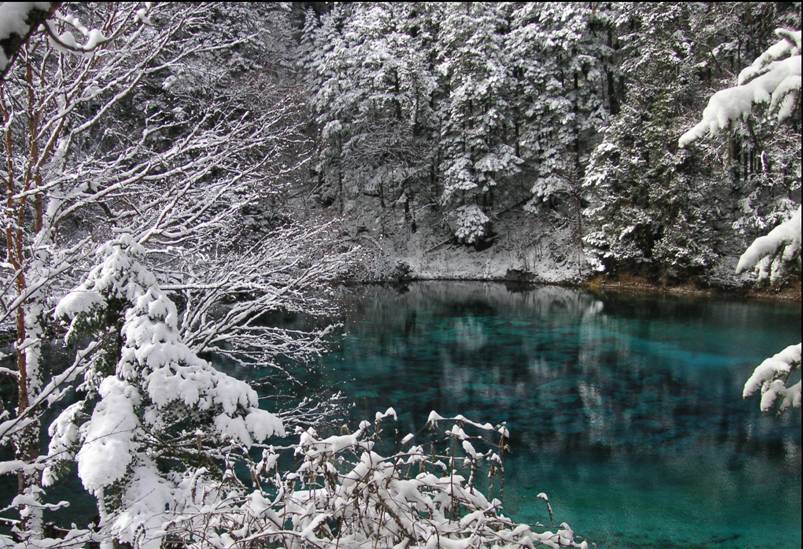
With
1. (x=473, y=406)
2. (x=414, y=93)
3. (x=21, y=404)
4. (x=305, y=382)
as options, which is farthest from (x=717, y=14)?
(x=21, y=404)

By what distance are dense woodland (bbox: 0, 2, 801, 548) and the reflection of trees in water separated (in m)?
1.72

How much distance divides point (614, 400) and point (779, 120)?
970cm

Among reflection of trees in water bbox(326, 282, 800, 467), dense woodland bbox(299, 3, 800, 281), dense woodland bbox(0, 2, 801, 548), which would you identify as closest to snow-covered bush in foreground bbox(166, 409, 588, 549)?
dense woodland bbox(0, 2, 801, 548)

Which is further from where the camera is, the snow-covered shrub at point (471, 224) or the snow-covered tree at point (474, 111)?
the snow-covered shrub at point (471, 224)

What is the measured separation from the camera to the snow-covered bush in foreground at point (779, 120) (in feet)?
7.29

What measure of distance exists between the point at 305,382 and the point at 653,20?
22516mm

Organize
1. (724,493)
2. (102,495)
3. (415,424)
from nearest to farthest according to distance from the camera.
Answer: (102,495)
(724,493)
(415,424)

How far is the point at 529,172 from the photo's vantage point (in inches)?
1249

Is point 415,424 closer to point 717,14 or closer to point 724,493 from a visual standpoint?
point 724,493

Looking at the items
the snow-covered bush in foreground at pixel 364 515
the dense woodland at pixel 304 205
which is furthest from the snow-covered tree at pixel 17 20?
the snow-covered bush in foreground at pixel 364 515

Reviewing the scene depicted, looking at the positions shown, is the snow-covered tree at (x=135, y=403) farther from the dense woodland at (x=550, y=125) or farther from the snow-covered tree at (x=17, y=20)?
the dense woodland at (x=550, y=125)

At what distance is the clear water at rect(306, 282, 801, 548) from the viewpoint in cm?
696

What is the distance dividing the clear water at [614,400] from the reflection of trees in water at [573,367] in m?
0.05

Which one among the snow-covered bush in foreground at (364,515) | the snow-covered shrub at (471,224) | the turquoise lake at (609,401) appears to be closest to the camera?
the snow-covered bush in foreground at (364,515)
